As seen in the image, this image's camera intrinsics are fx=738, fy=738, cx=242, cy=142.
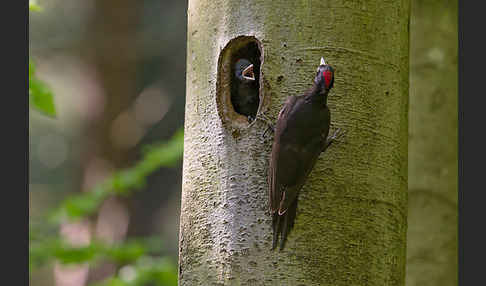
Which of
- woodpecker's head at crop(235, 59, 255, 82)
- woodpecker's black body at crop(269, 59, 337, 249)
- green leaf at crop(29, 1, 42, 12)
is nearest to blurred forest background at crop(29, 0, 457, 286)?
green leaf at crop(29, 1, 42, 12)

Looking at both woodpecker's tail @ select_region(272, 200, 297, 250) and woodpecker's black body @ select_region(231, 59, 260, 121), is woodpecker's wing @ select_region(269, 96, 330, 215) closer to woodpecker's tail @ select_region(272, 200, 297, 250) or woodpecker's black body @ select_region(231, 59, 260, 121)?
woodpecker's tail @ select_region(272, 200, 297, 250)

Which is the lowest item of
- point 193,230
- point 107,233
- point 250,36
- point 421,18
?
point 107,233

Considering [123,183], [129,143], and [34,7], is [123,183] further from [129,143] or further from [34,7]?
[34,7]

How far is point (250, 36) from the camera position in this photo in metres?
2.94

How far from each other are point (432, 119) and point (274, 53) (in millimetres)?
1739

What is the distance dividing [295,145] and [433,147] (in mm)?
1750

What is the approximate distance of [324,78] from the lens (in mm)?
2717

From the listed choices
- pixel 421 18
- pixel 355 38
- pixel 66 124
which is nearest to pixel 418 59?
pixel 421 18

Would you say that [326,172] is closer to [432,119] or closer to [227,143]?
[227,143]

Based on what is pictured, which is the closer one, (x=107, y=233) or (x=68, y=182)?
(x=107, y=233)

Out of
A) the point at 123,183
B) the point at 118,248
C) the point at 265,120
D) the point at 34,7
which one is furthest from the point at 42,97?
the point at 118,248

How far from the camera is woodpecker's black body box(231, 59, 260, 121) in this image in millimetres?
3160

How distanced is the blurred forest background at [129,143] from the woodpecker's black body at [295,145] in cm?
166

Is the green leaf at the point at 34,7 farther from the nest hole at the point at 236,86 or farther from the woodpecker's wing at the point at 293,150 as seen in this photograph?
the woodpecker's wing at the point at 293,150
